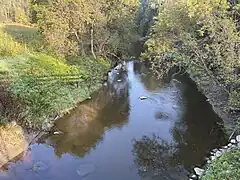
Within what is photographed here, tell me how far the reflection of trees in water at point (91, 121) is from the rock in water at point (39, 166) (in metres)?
1.09

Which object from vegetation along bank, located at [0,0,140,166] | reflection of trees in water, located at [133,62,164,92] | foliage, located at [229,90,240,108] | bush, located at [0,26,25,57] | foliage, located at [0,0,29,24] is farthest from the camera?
foliage, located at [0,0,29,24]

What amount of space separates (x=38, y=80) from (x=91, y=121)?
408cm

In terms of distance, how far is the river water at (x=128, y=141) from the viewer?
43.9 feet

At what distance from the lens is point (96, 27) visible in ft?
91.5

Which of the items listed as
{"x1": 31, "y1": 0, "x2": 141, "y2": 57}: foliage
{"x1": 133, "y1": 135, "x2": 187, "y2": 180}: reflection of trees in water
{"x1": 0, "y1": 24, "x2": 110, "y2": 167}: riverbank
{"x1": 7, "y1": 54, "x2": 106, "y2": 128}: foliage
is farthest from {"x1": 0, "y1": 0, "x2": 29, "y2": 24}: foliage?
{"x1": 133, "y1": 135, "x2": 187, "y2": 180}: reflection of trees in water

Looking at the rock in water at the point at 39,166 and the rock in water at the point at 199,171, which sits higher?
the rock in water at the point at 199,171

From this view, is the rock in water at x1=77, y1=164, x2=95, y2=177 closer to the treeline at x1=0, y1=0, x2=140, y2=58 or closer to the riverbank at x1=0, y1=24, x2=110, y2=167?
the riverbank at x1=0, y1=24, x2=110, y2=167

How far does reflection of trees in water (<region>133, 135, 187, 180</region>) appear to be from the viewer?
43.1 ft

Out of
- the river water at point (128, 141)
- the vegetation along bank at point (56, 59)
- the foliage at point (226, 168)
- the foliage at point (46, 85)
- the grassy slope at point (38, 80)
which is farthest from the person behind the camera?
the foliage at point (46, 85)

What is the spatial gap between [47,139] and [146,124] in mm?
5312

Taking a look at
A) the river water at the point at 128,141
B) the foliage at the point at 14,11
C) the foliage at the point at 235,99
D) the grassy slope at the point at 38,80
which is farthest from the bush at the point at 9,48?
the foliage at the point at 14,11

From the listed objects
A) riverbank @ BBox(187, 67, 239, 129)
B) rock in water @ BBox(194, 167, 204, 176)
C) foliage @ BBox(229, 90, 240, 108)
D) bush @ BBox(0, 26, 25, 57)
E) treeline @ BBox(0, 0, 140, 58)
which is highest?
treeline @ BBox(0, 0, 140, 58)

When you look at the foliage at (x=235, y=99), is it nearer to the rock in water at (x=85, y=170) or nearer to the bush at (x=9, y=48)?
the rock in water at (x=85, y=170)

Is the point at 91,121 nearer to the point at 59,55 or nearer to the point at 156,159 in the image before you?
the point at 156,159
